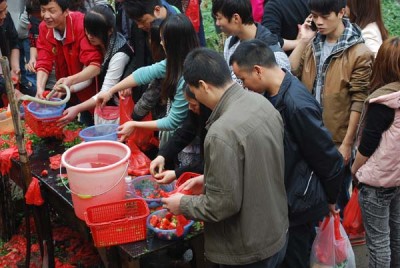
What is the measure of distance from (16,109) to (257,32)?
1836 mm

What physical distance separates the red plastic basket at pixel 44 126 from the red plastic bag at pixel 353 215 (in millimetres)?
2345

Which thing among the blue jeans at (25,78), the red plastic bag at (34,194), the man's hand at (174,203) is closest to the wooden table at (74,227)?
the red plastic bag at (34,194)

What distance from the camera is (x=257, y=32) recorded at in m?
3.73

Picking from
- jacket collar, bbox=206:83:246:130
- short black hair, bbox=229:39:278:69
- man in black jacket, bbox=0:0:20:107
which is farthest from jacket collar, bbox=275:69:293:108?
man in black jacket, bbox=0:0:20:107

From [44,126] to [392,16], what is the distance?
25.7 ft

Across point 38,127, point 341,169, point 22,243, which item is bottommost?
point 22,243

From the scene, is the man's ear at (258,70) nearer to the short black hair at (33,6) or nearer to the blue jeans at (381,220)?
the blue jeans at (381,220)

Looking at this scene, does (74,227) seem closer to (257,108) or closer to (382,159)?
(257,108)

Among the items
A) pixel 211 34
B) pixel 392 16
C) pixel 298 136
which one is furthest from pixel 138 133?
pixel 392 16

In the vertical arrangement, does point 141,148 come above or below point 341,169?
below

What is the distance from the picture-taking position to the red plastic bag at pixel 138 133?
3.73 meters

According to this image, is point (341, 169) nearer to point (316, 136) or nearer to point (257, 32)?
point (316, 136)

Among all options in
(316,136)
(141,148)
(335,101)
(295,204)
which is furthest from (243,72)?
(141,148)

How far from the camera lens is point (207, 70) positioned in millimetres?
2350
